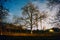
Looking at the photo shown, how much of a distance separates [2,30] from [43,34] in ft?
2.42

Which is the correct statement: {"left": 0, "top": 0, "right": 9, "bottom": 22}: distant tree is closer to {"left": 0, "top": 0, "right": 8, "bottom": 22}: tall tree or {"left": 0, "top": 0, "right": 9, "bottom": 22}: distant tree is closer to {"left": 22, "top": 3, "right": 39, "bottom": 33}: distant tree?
{"left": 0, "top": 0, "right": 8, "bottom": 22}: tall tree

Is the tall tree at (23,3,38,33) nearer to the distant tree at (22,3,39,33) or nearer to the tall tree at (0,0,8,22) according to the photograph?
the distant tree at (22,3,39,33)

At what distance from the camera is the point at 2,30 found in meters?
4.45

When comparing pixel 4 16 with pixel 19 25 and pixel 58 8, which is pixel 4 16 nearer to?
pixel 19 25

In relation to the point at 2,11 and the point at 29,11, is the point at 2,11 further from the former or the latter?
the point at 29,11

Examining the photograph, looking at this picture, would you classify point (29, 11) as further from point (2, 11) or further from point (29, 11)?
point (2, 11)

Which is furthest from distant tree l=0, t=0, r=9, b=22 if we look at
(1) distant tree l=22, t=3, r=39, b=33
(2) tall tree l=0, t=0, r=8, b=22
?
(1) distant tree l=22, t=3, r=39, b=33

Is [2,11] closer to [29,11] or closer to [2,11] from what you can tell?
[2,11]

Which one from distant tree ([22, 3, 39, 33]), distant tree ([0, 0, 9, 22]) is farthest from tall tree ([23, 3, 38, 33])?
distant tree ([0, 0, 9, 22])

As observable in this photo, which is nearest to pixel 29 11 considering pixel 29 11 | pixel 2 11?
pixel 29 11

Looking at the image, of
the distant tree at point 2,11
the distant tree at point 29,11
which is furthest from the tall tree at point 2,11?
the distant tree at point 29,11

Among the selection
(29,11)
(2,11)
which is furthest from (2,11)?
(29,11)

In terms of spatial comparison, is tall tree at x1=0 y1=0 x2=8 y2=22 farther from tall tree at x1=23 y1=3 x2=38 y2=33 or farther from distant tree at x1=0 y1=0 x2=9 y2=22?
tall tree at x1=23 y1=3 x2=38 y2=33

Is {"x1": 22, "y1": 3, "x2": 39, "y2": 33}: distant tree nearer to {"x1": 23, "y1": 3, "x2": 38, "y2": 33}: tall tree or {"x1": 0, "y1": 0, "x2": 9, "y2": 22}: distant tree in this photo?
{"x1": 23, "y1": 3, "x2": 38, "y2": 33}: tall tree
